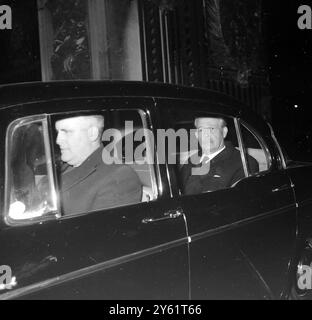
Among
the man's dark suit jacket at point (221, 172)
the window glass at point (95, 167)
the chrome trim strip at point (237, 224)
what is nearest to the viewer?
the window glass at point (95, 167)

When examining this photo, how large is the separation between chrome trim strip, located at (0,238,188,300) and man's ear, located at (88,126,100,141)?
2.23 ft

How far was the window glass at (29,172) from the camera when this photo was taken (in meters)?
1.91

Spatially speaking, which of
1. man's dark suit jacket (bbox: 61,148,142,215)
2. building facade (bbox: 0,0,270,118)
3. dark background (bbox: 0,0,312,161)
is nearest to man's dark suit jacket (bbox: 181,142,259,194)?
man's dark suit jacket (bbox: 61,148,142,215)

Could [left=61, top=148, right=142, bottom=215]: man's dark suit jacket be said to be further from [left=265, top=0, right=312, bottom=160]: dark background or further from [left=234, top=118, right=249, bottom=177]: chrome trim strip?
[left=265, top=0, right=312, bottom=160]: dark background

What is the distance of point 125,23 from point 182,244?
5.42m

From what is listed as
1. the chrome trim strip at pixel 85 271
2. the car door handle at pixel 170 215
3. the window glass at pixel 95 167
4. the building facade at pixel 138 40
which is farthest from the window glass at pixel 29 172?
the building facade at pixel 138 40

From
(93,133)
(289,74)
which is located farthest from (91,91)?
(289,74)

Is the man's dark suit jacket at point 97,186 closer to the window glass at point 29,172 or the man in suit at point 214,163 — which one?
the window glass at point 29,172

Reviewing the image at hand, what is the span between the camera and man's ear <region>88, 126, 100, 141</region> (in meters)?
2.41

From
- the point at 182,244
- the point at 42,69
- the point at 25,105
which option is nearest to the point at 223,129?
the point at 182,244

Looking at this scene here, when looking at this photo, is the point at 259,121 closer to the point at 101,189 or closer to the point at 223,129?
the point at 223,129

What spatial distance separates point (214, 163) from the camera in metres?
3.21

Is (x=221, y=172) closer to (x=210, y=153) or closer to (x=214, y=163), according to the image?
(x=214, y=163)

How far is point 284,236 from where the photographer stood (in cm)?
315
